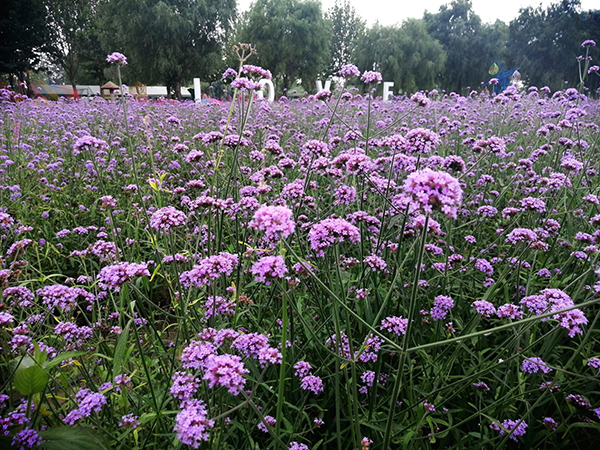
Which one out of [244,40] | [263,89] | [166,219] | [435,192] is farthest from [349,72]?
[244,40]

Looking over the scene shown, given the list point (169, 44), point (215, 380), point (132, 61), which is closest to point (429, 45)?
point (169, 44)

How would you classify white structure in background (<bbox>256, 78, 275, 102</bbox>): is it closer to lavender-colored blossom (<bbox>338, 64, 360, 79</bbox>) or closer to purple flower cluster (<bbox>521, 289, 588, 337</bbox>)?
lavender-colored blossom (<bbox>338, 64, 360, 79</bbox>)

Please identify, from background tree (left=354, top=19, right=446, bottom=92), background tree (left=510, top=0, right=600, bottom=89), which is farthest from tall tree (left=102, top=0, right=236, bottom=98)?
background tree (left=510, top=0, right=600, bottom=89)

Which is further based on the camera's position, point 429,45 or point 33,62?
point 429,45

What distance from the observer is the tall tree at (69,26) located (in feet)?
122

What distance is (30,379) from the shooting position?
1.37 metres

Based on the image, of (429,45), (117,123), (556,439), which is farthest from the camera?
(429,45)

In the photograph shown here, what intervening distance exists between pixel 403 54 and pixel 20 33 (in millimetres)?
35522

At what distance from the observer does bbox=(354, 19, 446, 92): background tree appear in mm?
38594

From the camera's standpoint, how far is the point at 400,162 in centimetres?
296

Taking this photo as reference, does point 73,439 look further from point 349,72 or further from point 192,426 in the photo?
point 349,72

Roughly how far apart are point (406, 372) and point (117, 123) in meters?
7.75

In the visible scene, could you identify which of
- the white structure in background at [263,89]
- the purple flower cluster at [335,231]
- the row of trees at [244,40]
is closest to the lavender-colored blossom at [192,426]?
the purple flower cluster at [335,231]

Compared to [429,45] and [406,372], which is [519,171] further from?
[429,45]
